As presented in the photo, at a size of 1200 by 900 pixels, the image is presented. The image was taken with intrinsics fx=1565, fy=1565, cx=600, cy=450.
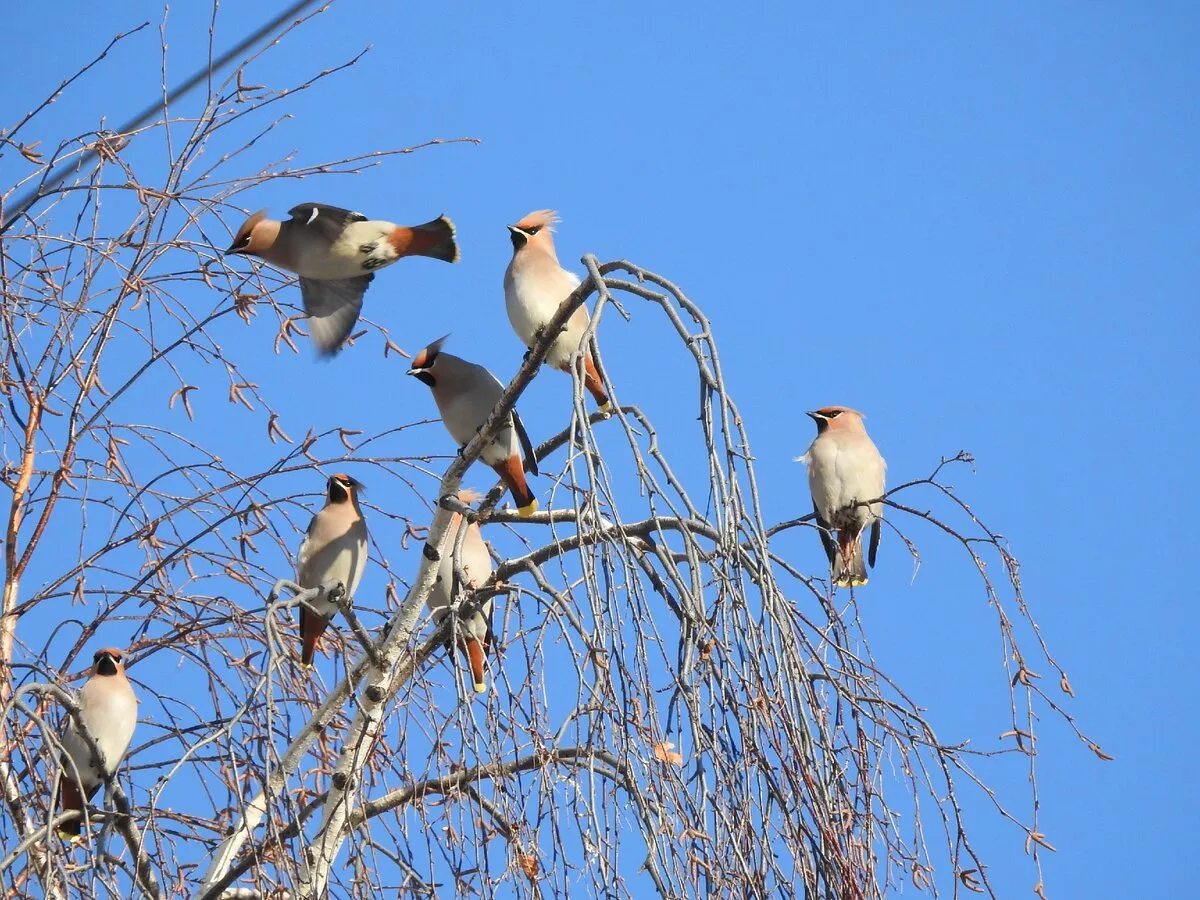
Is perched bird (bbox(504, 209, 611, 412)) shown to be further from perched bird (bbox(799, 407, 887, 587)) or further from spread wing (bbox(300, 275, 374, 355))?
perched bird (bbox(799, 407, 887, 587))

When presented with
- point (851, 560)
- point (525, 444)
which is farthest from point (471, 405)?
point (851, 560)

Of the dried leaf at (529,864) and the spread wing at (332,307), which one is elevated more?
the spread wing at (332,307)

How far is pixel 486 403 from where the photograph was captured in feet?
15.0

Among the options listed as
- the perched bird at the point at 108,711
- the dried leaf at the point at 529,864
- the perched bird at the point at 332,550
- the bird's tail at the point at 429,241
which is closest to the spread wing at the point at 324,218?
the bird's tail at the point at 429,241

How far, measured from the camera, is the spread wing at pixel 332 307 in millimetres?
4547

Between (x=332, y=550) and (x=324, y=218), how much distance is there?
1.04m

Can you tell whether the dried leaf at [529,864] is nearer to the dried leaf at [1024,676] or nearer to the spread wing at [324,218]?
the dried leaf at [1024,676]

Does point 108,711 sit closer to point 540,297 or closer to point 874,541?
point 540,297

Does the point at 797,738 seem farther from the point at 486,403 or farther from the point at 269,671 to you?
the point at 486,403

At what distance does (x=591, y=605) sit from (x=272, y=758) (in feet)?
1.76

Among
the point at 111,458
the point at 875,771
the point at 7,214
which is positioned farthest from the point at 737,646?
the point at 7,214

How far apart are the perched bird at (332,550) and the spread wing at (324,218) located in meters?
0.80

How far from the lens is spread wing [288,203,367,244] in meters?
4.58

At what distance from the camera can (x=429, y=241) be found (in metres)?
4.88
